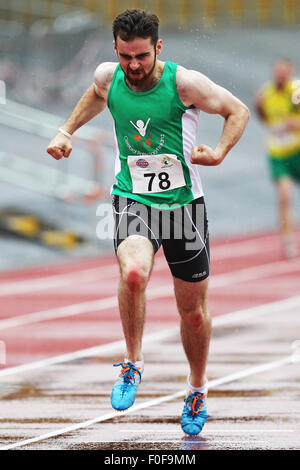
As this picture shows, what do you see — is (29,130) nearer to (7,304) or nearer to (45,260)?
(45,260)

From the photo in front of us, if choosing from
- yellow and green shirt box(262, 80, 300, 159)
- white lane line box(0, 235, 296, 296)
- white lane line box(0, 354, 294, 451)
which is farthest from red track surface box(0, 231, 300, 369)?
white lane line box(0, 354, 294, 451)

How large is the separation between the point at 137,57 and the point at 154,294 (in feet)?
25.1

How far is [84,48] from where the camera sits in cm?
2234

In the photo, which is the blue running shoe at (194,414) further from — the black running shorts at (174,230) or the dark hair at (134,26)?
the dark hair at (134,26)

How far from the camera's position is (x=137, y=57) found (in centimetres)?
593

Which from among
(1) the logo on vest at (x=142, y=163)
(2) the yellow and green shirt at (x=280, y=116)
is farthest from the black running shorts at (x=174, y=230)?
(2) the yellow and green shirt at (x=280, y=116)

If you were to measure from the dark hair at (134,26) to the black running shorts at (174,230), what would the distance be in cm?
87

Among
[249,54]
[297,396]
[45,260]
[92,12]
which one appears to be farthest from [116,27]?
[249,54]

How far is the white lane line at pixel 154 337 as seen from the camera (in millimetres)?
9133

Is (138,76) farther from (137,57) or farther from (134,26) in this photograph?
(134,26)

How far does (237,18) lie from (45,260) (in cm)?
1298

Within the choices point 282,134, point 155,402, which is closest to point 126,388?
point 155,402

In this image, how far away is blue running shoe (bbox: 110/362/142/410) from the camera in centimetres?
596

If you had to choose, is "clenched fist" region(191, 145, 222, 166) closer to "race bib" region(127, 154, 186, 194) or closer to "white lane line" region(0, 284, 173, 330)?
"race bib" region(127, 154, 186, 194)
